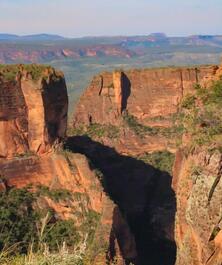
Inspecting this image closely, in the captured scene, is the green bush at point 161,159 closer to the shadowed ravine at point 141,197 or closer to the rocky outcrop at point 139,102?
the shadowed ravine at point 141,197

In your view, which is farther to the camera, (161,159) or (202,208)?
(161,159)

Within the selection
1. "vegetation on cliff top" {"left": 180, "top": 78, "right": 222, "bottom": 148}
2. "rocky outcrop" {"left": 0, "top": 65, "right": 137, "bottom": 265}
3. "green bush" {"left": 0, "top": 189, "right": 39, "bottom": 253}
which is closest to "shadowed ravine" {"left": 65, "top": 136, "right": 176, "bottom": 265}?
"rocky outcrop" {"left": 0, "top": 65, "right": 137, "bottom": 265}

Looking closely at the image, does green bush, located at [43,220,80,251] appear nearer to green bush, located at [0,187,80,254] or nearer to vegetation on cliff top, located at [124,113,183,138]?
green bush, located at [0,187,80,254]

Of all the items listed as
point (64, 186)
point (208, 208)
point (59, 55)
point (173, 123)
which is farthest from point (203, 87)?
point (59, 55)

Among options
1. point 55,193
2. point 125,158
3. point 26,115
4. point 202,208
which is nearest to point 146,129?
point 125,158

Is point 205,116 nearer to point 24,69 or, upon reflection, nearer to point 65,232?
point 65,232

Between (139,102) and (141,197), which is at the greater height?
(139,102)

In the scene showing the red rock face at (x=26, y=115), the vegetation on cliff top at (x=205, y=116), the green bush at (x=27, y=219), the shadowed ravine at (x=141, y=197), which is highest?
the vegetation on cliff top at (x=205, y=116)

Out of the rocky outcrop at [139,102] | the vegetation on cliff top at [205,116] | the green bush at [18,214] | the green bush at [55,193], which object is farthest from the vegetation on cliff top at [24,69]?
the vegetation on cliff top at [205,116]
